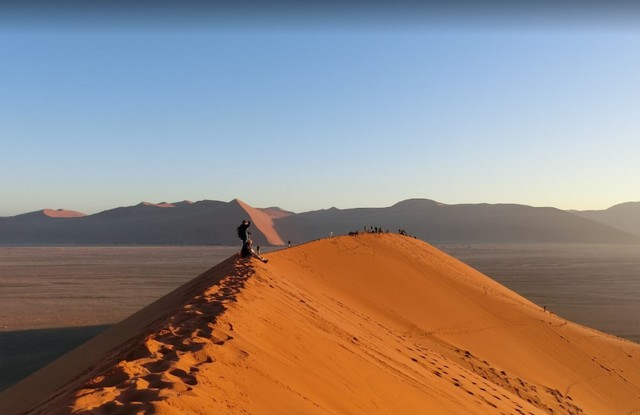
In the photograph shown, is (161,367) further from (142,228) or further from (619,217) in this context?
(619,217)

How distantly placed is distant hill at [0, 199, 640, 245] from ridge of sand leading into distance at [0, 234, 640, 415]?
225ft

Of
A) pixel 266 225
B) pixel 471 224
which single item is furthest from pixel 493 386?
pixel 471 224

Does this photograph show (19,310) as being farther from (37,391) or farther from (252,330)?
(252,330)

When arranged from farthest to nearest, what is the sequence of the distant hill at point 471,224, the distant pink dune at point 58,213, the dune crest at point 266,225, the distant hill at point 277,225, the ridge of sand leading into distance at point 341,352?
the distant pink dune at point 58,213, the distant hill at point 471,224, the distant hill at point 277,225, the dune crest at point 266,225, the ridge of sand leading into distance at point 341,352

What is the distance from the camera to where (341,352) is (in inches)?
254

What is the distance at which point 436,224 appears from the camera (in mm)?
119750

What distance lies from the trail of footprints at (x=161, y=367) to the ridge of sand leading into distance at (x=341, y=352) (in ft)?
0.05

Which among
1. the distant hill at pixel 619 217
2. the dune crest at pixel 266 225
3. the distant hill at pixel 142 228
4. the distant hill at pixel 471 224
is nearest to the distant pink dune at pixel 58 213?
the distant hill at pixel 142 228

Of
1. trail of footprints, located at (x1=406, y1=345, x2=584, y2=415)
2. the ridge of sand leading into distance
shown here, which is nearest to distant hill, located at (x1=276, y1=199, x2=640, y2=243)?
the ridge of sand leading into distance

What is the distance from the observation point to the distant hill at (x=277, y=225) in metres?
92.8

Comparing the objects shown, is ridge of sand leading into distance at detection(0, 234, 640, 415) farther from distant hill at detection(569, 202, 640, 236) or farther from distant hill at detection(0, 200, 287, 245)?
distant hill at detection(569, 202, 640, 236)

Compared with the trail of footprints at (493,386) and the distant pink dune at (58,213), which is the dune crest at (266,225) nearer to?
the distant pink dune at (58,213)

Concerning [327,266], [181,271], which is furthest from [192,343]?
[181,271]

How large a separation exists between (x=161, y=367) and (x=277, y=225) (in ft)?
342
